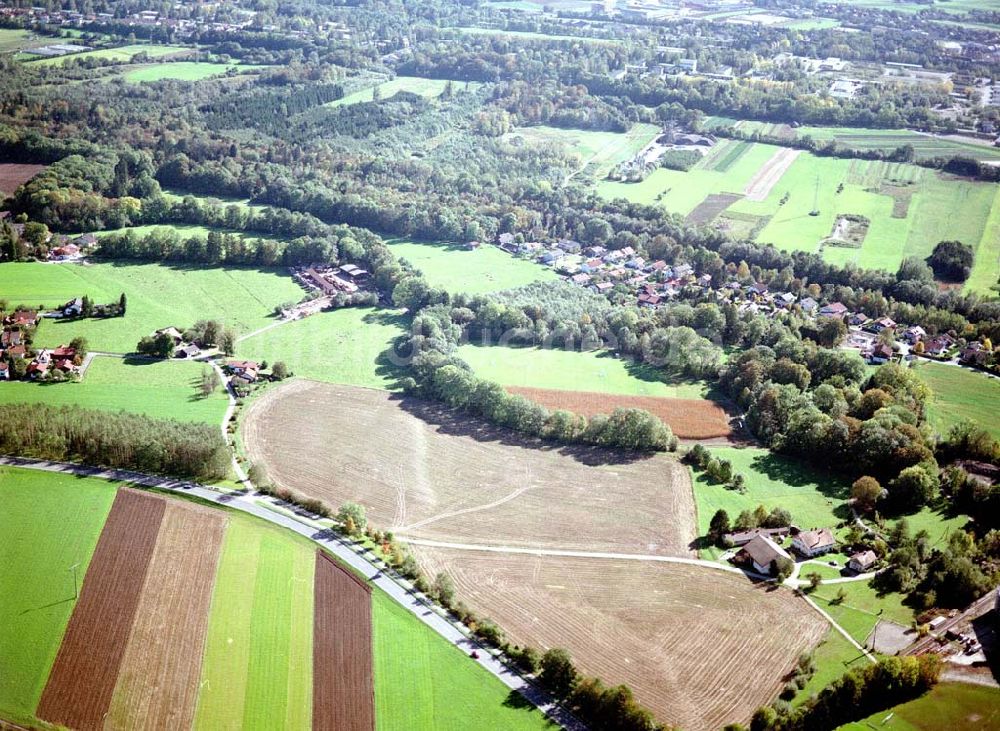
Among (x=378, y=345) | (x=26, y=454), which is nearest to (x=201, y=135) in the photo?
(x=378, y=345)

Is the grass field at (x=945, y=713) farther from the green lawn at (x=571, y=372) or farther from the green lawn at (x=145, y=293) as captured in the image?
the green lawn at (x=145, y=293)

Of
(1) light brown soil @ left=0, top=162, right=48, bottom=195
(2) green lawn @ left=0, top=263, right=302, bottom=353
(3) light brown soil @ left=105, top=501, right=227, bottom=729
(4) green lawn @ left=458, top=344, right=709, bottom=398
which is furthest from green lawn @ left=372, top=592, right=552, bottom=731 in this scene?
(1) light brown soil @ left=0, top=162, right=48, bottom=195

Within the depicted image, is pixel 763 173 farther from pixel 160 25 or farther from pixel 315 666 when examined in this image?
pixel 160 25

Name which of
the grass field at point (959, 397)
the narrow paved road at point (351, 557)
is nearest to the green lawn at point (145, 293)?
the narrow paved road at point (351, 557)

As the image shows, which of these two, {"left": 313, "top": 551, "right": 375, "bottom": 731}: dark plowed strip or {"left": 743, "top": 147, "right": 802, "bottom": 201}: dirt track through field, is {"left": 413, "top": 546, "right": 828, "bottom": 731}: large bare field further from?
{"left": 743, "top": 147, "right": 802, "bottom": 201}: dirt track through field

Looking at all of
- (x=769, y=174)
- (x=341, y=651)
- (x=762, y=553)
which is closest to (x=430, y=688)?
(x=341, y=651)
